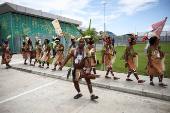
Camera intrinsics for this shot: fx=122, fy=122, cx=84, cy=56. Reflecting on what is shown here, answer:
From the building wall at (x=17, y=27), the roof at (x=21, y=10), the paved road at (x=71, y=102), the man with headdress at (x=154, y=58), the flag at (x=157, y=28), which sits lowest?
the paved road at (x=71, y=102)

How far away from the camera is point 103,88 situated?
500cm

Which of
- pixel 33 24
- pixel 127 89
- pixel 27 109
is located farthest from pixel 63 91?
pixel 33 24

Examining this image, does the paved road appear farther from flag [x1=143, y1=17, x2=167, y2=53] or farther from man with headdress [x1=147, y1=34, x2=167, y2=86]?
flag [x1=143, y1=17, x2=167, y2=53]

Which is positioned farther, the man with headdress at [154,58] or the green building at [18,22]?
the green building at [18,22]

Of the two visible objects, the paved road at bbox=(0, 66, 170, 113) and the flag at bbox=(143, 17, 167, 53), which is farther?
the flag at bbox=(143, 17, 167, 53)

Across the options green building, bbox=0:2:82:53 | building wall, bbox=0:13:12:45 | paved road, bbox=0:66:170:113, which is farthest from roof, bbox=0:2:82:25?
paved road, bbox=0:66:170:113

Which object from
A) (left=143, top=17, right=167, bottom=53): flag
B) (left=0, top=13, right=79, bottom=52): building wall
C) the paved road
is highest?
(left=0, top=13, right=79, bottom=52): building wall

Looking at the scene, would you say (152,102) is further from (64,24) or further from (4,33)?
(64,24)

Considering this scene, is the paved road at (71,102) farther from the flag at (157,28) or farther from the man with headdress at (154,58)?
the flag at (157,28)

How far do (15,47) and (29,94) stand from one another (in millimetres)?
18759

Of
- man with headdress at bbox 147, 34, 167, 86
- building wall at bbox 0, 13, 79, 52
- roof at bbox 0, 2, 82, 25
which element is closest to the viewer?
man with headdress at bbox 147, 34, 167, 86

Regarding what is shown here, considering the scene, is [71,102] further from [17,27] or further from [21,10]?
[17,27]

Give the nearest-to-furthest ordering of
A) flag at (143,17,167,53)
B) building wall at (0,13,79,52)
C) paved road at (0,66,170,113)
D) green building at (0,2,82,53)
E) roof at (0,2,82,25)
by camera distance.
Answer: paved road at (0,66,170,113) → flag at (143,17,167,53) → roof at (0,2,82,25) → green building at (0,2,82,53) → building wall at (0,13,79,52)

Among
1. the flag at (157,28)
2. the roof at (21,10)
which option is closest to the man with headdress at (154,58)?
the flag at (157,28)
